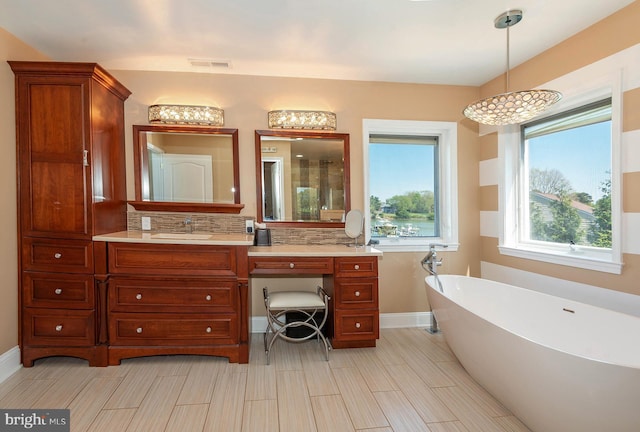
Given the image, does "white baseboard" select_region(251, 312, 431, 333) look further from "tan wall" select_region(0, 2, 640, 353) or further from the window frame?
the window frame

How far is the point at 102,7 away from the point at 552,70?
3312mm

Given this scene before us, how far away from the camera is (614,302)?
2.20 m

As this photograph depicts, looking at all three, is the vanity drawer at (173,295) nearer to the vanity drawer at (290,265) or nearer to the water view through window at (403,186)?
the vanity drawer at (290,265)

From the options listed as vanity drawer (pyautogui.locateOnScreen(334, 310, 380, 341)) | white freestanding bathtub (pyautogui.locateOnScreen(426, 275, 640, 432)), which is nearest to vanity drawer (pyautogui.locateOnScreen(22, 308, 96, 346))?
vanity drawer (pyautogui.locateOnScreen(334, 310, 380, 341))

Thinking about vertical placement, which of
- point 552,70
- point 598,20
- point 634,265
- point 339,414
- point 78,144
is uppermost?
point 598,20

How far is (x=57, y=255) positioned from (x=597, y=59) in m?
4.13

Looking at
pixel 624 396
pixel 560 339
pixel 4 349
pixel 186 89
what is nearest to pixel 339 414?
pixel 624 396

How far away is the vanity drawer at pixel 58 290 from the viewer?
Answer: 96.7 inches

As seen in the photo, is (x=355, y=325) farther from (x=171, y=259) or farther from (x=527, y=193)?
(x=527, y=193)

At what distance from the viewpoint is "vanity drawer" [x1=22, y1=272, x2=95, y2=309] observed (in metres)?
2.46

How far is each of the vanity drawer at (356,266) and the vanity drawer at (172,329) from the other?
0.92m

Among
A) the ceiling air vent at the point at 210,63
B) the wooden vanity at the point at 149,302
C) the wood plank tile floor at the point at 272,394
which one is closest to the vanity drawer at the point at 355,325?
the wood plank tile floor at the point at 272,394

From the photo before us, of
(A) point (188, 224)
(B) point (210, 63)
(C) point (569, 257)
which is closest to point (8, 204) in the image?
(A) point (188, 224)

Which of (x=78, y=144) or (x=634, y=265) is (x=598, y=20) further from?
(x=78, y=144)
